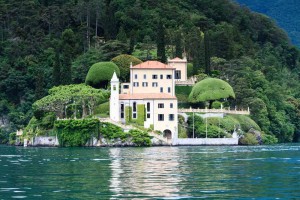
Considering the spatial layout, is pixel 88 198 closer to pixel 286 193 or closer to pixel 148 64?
pixel 286 193

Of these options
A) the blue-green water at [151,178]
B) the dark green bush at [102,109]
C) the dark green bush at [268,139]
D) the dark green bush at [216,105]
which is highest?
the dark green bush at [216,105]

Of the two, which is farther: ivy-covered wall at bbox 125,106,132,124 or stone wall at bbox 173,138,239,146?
ivy-covered wall at bbox 125,106,132,124

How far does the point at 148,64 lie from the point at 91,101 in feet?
35.9

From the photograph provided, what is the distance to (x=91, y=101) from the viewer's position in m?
96.6

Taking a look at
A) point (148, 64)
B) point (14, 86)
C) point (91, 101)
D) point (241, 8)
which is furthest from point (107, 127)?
point (241, 8)

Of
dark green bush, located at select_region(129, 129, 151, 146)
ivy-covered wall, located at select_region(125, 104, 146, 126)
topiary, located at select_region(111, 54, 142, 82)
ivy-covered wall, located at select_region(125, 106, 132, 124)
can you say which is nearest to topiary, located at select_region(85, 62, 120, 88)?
topiary, located at select_region(111, 54, 142, 82)

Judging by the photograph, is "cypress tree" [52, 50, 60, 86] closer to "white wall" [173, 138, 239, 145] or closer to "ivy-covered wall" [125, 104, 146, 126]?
"ivy-covered wall" [125, 104, 146, 126]

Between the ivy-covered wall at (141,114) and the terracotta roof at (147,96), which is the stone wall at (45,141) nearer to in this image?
the terracotta roof at (147,96)

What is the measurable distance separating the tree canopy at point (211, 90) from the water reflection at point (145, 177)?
4286 centimetres

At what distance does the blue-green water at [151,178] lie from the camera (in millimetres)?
37188

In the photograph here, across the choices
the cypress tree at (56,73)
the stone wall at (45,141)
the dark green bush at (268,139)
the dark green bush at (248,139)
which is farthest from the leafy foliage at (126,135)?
the dark green bush at (268,139)

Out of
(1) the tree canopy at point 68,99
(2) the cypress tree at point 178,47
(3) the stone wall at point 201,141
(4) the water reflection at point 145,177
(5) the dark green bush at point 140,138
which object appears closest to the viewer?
(4) the water reflection at point 145,177

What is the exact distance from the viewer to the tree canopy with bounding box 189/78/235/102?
104 metres

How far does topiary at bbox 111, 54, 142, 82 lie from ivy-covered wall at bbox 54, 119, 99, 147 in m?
19.1
